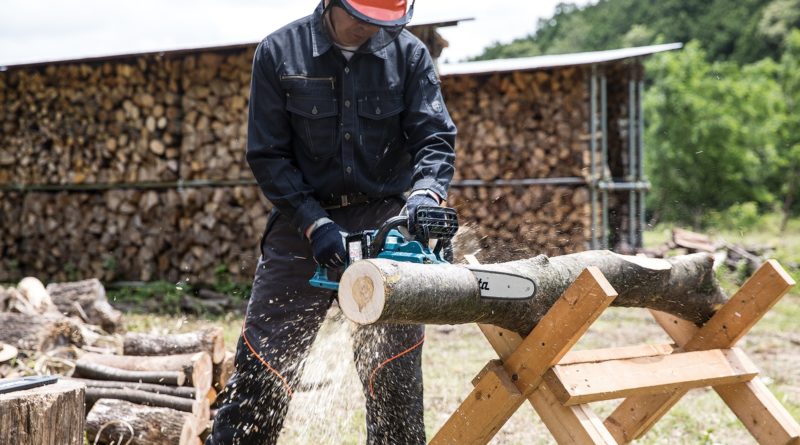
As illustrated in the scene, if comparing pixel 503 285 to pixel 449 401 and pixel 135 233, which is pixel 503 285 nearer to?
pixel 449 401

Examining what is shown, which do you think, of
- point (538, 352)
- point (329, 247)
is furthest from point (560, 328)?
point (329, 247)

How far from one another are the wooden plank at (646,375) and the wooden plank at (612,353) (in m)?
0.04

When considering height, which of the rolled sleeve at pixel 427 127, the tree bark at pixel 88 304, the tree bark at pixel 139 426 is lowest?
the tree bark at pixel 88 304

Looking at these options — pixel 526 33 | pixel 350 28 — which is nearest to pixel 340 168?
pixel 350 28

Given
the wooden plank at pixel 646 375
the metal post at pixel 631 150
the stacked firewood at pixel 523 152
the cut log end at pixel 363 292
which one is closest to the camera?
the cut log end at pixel 363 292

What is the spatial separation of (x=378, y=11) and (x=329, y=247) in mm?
769

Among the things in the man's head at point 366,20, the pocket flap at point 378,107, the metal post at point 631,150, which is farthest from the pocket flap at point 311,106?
the metal post at point 631,150

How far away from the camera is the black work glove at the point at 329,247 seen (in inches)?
102

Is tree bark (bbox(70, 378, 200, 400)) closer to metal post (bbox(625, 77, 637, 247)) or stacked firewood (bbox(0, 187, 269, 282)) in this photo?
stacked firewood (bbox(0, 187, 269, 282))

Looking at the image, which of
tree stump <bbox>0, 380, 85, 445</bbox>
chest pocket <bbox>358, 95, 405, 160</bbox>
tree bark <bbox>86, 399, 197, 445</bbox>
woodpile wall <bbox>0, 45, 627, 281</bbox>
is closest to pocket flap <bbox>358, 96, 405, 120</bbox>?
chest pocket <bbox>358, 95, 405, 160</bbox>

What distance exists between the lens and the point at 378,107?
2.90 metres

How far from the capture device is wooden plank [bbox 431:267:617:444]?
88.1 inches

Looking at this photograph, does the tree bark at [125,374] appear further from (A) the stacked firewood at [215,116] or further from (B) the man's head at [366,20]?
(A) the stacked firewood at [215,116]

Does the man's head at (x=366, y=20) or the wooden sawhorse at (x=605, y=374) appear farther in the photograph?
the man's head at (x=366, y=20)
